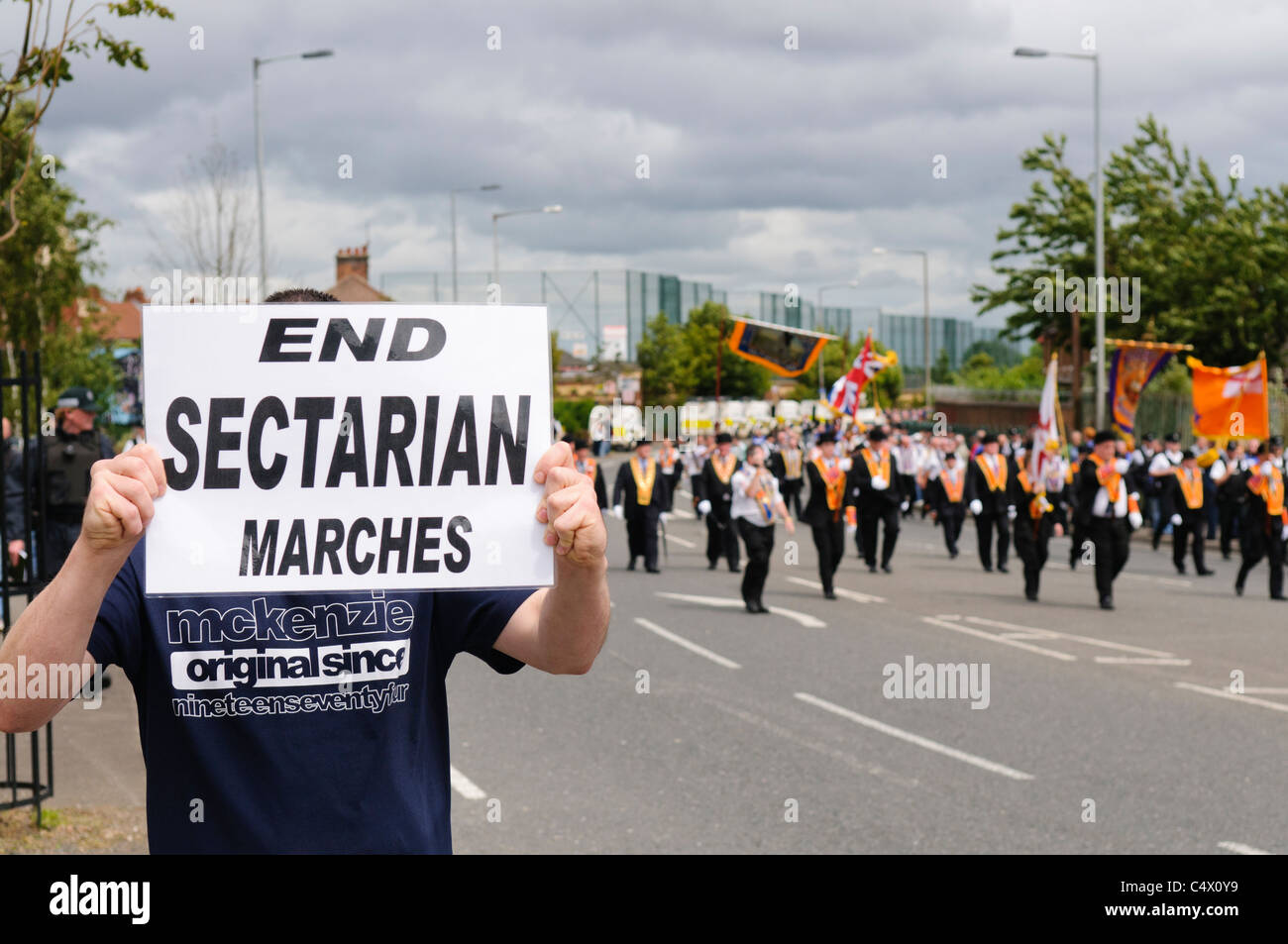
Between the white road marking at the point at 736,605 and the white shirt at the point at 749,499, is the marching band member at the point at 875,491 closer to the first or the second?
the white road marking at the point at 736,605

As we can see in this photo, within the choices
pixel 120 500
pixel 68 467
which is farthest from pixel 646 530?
pixel 120 500

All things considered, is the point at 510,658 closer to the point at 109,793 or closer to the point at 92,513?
the point at 92,513

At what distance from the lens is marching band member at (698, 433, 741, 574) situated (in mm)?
19875

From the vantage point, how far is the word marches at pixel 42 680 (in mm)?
2229

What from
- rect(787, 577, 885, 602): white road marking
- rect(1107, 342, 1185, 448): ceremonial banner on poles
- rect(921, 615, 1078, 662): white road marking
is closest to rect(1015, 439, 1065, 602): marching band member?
rect(787, 577, 885, 602): white road marking

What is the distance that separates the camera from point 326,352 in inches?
97.4

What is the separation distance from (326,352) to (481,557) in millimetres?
435

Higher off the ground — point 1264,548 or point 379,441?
point 379,441

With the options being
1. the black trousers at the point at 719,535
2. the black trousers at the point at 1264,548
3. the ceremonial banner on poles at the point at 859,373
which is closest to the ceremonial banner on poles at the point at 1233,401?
the black trousers at the point at 1264,548

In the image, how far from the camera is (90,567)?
2.24 m
